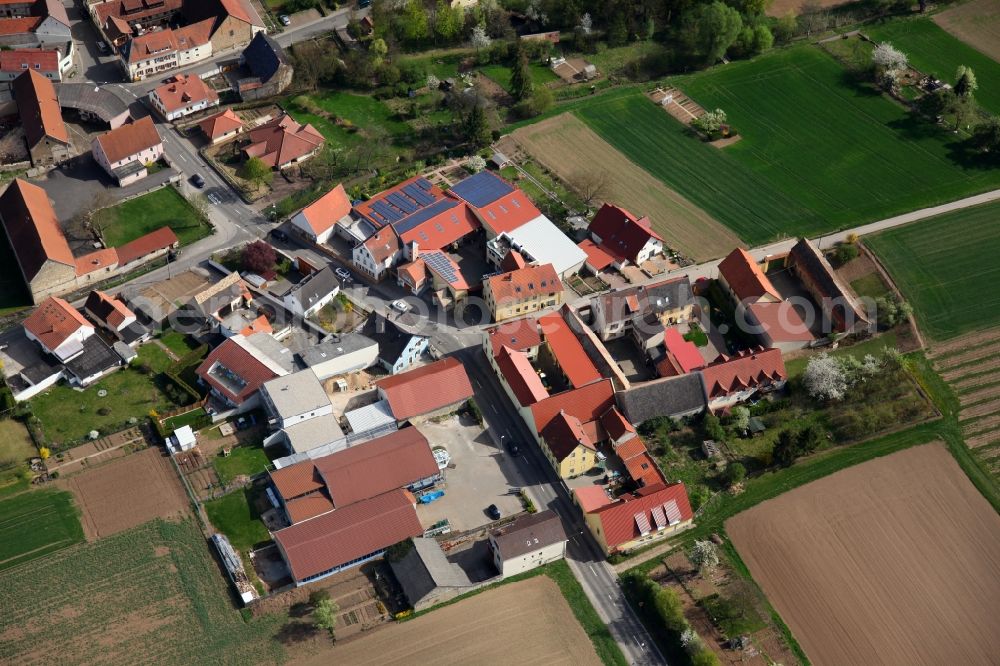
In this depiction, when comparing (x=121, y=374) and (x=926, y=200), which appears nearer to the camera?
(x=121, y=374)

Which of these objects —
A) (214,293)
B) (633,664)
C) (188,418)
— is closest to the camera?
(633,664)

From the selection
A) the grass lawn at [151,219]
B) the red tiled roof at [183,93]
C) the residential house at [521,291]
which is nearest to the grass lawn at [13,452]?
the grass lawn at [151,219]

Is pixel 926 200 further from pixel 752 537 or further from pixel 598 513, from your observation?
pixel 598 513

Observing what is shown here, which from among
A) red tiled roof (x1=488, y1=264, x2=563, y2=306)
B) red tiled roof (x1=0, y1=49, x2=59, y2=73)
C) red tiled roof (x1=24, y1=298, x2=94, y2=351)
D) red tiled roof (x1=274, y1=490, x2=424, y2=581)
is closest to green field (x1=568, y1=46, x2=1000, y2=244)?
red tiled roof (x1=488, y1=264, x2=563, y2=306)

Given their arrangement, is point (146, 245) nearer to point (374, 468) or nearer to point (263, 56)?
point (263, 56)

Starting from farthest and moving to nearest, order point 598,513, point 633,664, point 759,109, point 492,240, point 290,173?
point 759,109, point 290,173, point 492,240, point 598,513, point 633,664

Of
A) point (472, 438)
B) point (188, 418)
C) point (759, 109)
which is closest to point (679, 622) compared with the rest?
point (472, 438)

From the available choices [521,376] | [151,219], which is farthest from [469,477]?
[151,219]
